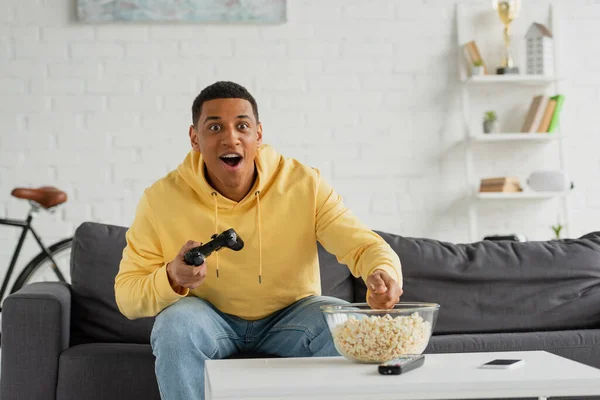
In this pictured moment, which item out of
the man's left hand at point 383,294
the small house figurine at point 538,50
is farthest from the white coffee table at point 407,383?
the small house figurine at point 538,50

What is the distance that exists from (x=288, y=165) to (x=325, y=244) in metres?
0.26

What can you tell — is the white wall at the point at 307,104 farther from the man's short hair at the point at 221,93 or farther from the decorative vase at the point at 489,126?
the man's short hair at the point at 221,93

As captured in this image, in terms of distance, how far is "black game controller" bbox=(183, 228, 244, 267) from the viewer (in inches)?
64.3

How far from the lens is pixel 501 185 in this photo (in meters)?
4.01

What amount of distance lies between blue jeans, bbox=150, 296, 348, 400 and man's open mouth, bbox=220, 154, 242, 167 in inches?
13.7

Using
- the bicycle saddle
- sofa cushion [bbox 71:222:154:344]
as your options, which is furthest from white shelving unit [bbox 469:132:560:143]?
sofa cushion [bbox 71:222:154:344]

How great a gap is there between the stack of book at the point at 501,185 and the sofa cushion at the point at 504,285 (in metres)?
1.30

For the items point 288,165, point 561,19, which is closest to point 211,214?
point 288,165

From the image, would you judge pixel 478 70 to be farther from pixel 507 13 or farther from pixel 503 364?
pixel 503 364

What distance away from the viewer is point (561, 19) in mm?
4230

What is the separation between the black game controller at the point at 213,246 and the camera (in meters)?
1.63

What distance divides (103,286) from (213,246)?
100 centimetres

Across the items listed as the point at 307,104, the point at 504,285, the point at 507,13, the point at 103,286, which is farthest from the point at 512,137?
the point at 103,286

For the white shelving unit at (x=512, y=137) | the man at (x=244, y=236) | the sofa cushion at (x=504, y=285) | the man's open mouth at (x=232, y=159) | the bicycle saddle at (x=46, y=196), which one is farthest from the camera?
the white shelving unit at (x=512, y=137)
